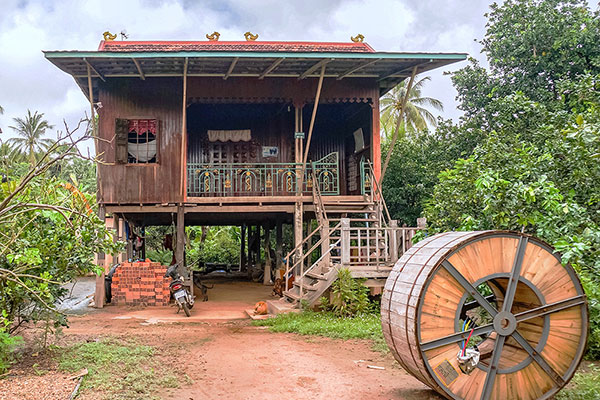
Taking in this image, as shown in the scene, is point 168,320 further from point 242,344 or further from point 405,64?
point 405,64

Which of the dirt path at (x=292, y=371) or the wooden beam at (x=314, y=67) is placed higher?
the wooden beam at (x=314, y=67)

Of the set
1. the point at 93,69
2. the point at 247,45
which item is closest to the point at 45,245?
the point at 93,69

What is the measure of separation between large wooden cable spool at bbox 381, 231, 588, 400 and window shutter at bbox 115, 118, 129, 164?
9946mm

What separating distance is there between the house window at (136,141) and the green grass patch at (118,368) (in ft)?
21.4

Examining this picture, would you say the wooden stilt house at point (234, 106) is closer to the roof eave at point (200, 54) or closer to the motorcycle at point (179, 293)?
the roof eave at point (200, 54)

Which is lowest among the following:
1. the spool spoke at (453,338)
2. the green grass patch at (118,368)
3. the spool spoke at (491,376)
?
the green grass patch at (118,368)

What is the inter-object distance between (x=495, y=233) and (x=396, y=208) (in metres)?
13.6

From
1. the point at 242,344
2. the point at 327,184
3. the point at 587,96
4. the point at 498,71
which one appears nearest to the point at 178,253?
the point at 327,184

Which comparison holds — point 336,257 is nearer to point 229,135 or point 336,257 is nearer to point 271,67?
point 271,67

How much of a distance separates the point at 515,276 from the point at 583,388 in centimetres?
160

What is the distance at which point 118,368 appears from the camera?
21.6 feet

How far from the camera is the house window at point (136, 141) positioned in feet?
44.4

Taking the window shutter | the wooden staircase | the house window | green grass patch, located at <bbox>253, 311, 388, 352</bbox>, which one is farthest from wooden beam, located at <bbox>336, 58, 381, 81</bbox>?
green grass patch, located at <bbox>253, 311, 388, 352</bbox>

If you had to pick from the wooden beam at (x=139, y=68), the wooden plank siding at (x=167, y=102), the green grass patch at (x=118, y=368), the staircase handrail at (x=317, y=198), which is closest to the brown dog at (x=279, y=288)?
the staircase handrail at (x=317, y=198)
